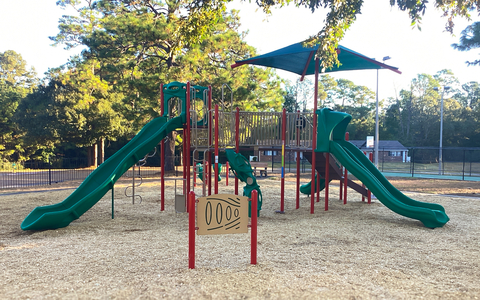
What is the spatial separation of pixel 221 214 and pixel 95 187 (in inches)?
179

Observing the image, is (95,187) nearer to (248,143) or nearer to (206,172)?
(206,172)

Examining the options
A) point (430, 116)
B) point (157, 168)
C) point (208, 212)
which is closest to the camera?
point (208, 212)

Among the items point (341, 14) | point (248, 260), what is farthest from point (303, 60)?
point (248, 260)

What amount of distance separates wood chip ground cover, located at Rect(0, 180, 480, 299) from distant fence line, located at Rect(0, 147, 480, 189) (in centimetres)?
650

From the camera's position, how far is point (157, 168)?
30.0m

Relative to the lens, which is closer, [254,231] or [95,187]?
[254,231]

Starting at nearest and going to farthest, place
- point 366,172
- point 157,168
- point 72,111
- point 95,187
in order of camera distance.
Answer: point 95,187
point 366,172
point 72,111
point 157,168

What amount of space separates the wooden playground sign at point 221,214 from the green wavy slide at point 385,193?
4.62 metres

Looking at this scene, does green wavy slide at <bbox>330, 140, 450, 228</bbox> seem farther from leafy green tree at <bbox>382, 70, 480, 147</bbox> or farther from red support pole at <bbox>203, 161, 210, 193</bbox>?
leafy green tree at <bbox>382, 70, 480, 147</bbox>

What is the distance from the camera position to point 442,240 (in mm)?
6605

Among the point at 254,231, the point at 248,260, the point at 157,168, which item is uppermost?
the point at 254,231

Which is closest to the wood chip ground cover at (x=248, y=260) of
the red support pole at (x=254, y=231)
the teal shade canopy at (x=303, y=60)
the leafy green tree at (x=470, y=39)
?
the red support pole at (x=254, y=231)

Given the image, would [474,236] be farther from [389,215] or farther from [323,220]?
[323,220]

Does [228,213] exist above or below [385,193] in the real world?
above
